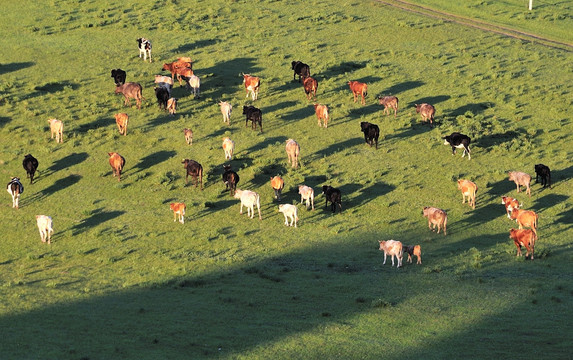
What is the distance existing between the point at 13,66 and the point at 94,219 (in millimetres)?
25766

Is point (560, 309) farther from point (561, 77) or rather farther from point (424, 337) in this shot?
point (561, 77)

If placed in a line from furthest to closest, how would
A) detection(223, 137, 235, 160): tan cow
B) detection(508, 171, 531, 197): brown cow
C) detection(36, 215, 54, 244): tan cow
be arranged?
detection(223, 137, 235, 160): tan cow, detection(508, 171, 531, 197): brown cow, detection(36, 215, 54, 244): tan cow

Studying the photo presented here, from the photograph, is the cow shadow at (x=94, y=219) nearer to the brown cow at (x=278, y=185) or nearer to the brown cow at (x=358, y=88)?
the brown cow at (x=278, y=185)

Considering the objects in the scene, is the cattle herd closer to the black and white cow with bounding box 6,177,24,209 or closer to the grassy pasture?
the black and white cow with bounding box 6,177,24,209

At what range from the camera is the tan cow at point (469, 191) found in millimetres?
47375

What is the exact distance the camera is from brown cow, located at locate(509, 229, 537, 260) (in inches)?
1609

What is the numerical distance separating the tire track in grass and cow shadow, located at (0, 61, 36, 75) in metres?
35.0

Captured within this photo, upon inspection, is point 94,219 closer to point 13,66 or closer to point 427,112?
point 427,112

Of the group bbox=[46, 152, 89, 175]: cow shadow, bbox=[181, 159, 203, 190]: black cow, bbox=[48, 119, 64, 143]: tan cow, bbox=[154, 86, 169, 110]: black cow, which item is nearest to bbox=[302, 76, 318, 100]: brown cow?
bbox=[154, 86, 169, 110]: black cow

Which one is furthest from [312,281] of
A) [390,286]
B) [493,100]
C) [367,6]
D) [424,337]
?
[367,6]

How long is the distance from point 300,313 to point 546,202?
1849 centimetres

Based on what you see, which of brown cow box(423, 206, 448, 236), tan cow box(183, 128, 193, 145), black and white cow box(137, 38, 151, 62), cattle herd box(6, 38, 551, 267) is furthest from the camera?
black and white cow box(137, 38, 151, 62)

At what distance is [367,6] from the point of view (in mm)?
87500

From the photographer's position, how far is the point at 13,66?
6788 centimetres
